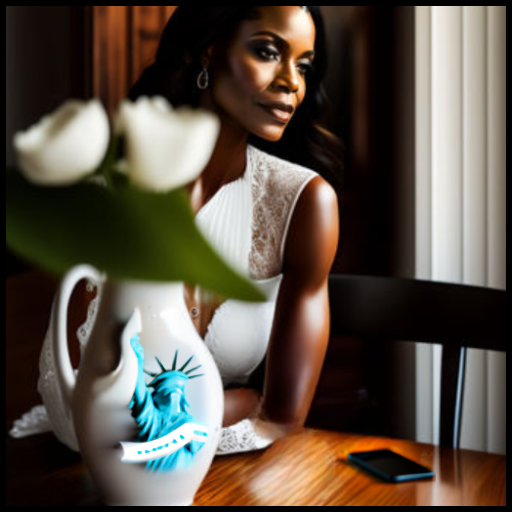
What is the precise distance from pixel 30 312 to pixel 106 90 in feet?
3.52

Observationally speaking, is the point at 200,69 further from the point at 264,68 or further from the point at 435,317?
the point at 435,317

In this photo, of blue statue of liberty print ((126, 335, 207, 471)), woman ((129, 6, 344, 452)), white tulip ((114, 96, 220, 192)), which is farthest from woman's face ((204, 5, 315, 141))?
white tulip ((114, 96, 220, 192))

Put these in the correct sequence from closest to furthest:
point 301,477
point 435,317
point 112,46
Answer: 1. point 301,477
2. point 435,317
3. point 112,46

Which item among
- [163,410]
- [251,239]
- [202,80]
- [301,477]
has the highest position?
[202,80]

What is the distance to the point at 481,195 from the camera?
163 cm

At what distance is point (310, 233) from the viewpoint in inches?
47.5

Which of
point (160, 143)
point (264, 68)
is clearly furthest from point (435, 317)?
point (160, 143)

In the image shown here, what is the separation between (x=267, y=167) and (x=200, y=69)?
0.17 m

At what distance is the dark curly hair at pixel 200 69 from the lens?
3.81 feet

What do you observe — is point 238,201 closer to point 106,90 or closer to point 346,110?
point 346,110

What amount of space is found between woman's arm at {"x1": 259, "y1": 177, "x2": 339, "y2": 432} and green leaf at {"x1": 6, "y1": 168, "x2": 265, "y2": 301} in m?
0.70

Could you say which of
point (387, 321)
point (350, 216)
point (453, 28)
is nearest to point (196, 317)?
point (387, 321)

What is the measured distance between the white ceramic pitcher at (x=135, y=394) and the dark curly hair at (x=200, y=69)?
0.48 m

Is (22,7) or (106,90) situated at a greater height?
(22,7)
